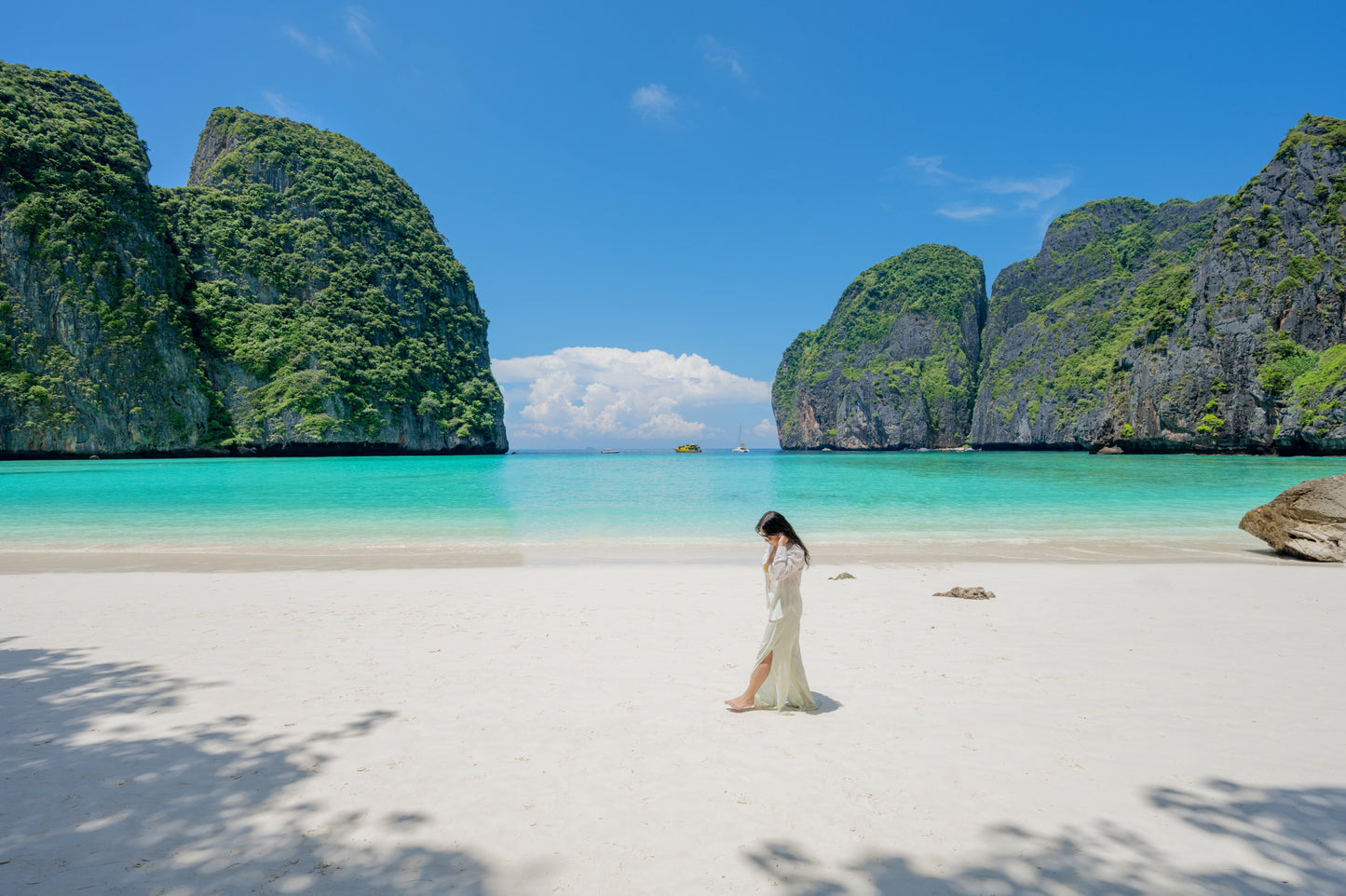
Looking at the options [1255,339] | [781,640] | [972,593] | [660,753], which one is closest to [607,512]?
[972,593]

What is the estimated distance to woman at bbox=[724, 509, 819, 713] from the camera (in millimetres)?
4383

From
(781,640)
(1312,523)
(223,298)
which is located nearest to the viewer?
(781,640)

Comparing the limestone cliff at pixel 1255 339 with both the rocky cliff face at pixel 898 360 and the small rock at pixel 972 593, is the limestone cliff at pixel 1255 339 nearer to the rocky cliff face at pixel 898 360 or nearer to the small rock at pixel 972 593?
the rocky cliff face at pixel 898 360

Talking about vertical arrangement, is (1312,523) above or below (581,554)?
above

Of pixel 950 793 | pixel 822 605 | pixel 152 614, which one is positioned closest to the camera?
pixel 950 793

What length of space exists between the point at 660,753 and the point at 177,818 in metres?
2.54

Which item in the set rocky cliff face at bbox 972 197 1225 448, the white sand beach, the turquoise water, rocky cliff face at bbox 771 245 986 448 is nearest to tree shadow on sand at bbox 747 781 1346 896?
the white sand beach

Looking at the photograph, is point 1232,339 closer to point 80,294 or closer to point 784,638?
point 784,638

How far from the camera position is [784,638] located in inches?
176

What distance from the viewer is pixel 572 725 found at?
4230 millimetres

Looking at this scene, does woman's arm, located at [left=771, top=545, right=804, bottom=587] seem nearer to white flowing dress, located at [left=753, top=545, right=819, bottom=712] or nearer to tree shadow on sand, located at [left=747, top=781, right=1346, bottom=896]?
white flowing dress, located at [left=753, top=545, right=819, bottom=712]

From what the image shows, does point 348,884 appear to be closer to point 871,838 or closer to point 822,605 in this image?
point 871,838

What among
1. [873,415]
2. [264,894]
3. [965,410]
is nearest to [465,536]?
[264,894]

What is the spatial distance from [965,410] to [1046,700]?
496 ft
